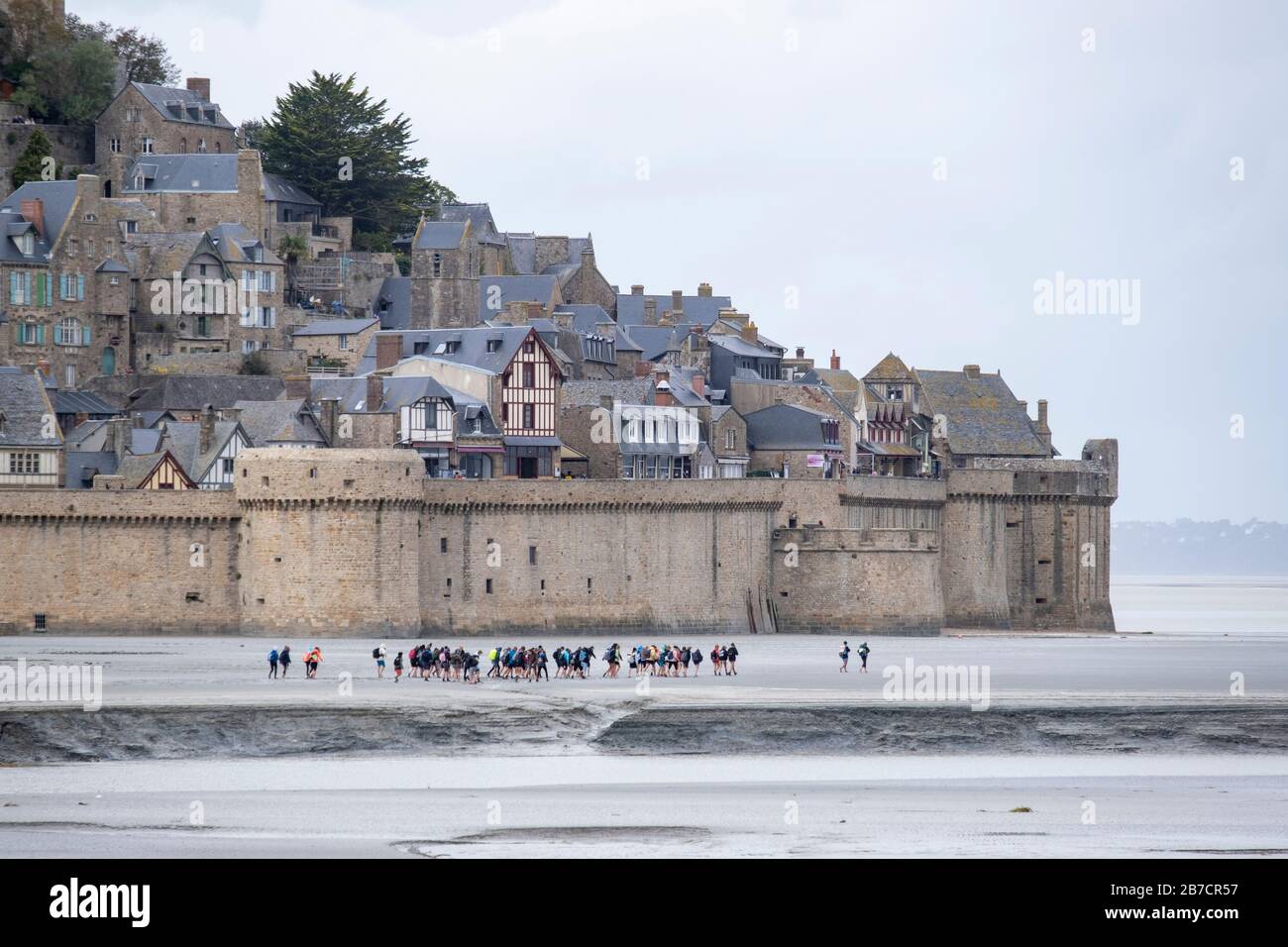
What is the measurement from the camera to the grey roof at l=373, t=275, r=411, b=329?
9300 cm

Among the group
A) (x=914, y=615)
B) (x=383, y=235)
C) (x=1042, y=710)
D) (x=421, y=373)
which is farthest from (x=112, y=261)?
(x=1042, y=710)

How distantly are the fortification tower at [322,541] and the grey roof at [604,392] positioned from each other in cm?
1591

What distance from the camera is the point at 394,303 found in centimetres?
9388

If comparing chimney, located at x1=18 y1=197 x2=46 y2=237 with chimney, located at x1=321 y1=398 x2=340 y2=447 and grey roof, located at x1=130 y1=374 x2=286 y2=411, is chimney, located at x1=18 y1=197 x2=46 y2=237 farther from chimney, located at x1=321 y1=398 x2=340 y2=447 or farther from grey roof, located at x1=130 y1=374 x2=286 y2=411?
chimney, located at x1=321 y1=398 x2=340 y2=447

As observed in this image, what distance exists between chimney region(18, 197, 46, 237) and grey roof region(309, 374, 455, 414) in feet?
40.0

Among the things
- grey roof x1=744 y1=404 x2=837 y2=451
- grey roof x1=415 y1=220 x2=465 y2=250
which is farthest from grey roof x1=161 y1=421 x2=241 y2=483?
grey roof x1=415 y1=220 x2=465 y2=250

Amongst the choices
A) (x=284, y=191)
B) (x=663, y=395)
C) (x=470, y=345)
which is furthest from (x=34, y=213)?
(x=663, y=395)

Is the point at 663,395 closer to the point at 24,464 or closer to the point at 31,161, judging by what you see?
the point at 24,464

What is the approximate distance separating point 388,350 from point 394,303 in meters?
14.6

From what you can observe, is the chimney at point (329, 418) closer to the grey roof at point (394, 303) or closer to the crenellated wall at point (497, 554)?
the crenellated wall at point (497, 554)

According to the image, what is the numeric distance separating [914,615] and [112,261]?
93.3 feet

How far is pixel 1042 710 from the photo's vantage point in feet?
164

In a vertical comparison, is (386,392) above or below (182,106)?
below
